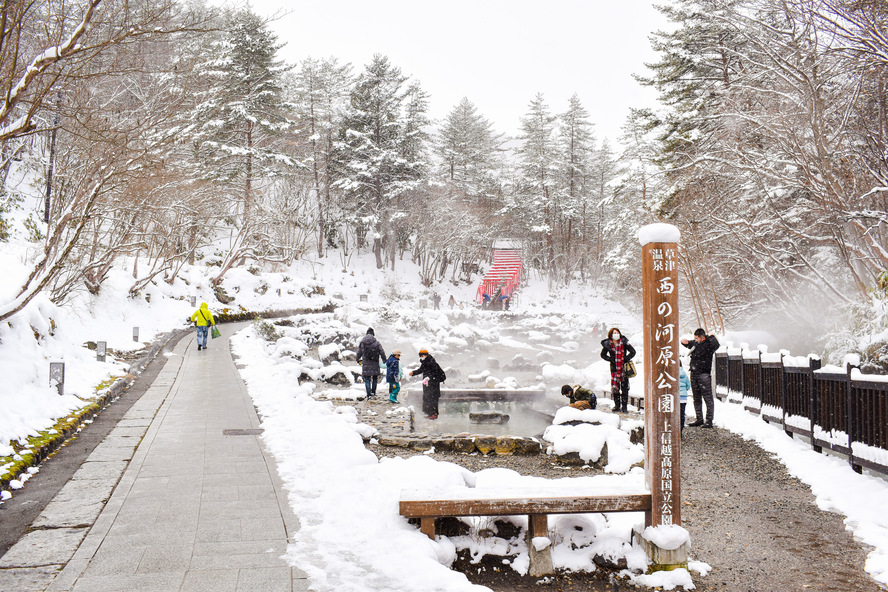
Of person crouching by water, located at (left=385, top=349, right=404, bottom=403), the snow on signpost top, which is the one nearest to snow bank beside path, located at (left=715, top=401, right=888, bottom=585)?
the snow on signpost top

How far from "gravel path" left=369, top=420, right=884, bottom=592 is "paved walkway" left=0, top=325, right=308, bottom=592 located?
6.70 ft

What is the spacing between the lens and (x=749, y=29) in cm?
1379

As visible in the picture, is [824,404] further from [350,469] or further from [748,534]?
[350,469]

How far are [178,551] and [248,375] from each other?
9.28 m

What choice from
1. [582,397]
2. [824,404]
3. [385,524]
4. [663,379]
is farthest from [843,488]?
[385,524]

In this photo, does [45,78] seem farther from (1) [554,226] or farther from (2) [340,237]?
(1) [554,226]

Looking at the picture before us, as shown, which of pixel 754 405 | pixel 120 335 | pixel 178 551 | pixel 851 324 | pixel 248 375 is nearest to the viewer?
pixel 178 551

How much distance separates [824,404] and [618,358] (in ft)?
12.9

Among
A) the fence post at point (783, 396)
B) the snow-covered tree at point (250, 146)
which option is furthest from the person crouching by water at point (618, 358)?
the snow-covered tree at point (250, 146)

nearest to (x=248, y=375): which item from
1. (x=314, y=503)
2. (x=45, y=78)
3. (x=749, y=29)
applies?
(x=45, y=78)

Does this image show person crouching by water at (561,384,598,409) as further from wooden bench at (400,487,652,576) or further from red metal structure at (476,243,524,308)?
red metal structure at (476,243,524,308)

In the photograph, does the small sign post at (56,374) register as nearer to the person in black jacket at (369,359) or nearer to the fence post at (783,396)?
the person in black jacket at (369,359)

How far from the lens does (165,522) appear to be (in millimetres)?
4934

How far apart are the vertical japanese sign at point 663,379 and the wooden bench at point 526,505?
0.58 ft
